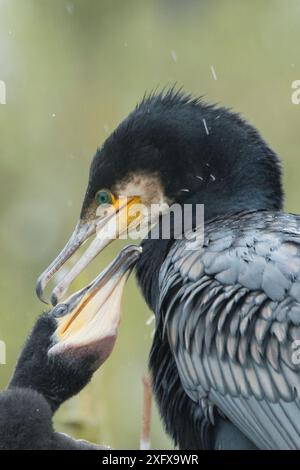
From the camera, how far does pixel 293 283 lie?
4.21 metres

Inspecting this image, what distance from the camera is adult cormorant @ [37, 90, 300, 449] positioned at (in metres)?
4.22

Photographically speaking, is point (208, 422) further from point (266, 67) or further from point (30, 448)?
point (266, 67)

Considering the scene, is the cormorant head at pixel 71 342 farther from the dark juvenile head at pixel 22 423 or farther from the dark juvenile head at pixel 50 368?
the dark juvenile head at pixel 22 423

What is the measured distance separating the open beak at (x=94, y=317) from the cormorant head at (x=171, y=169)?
36 centimetres

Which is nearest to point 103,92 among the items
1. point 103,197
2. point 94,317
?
point 103,197

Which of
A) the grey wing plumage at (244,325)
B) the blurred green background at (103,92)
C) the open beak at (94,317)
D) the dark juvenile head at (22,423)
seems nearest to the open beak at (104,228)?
the open beak at (94,317)

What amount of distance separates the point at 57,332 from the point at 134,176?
855 mm

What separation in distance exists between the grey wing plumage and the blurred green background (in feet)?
8.96

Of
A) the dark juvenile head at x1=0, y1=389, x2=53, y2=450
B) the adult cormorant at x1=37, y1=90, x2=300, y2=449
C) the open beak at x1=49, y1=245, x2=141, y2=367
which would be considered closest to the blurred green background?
the adult cormorant at x1=37, y1=90, x2=300, y2=449

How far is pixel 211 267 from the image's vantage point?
14.5ft

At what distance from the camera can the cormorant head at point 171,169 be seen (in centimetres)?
496

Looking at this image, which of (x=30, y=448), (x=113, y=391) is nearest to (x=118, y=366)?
(x=113, y=391)

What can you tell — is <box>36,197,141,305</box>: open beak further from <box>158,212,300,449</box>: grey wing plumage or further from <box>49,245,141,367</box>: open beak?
<box>158,212,300,449</box>: grey wing plumage

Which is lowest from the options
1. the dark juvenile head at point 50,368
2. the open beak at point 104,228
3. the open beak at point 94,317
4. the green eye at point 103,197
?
the dark juvenile head at point 50,368
